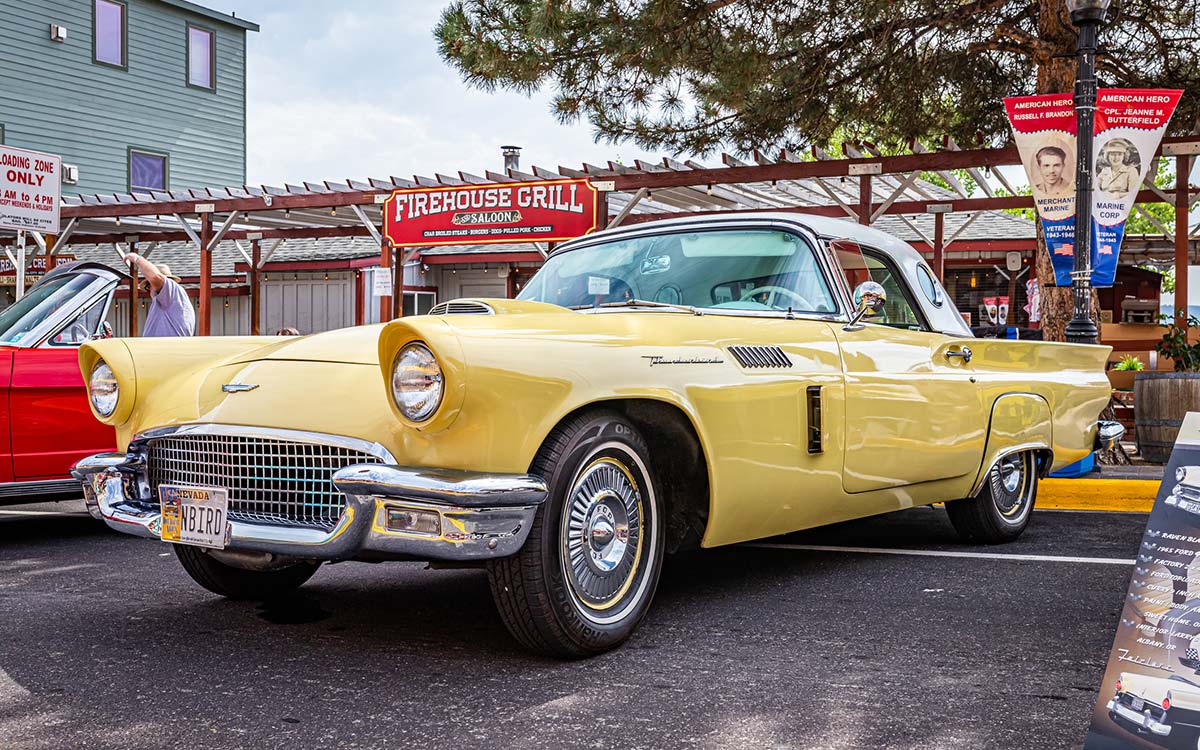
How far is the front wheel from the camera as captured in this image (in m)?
3.53

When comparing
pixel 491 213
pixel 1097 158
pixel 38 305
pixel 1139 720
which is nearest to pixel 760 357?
pixel 1139 720

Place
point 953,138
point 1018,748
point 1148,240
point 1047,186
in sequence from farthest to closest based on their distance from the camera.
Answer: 1. point 1148,240
2. point 953,138
3. point 1047,186
4. point 1018,748

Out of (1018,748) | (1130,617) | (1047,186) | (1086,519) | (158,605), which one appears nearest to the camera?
(1130,617)

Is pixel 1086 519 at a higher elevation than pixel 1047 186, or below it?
below

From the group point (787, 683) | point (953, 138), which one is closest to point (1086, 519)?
point (787, 683)

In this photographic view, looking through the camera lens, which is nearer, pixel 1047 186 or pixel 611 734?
pixel 611 734

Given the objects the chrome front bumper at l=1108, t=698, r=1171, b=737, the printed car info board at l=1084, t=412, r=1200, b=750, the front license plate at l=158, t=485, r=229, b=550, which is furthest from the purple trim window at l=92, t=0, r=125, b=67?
the chrome front bumper at l=1108, t=698, r=1171, b=737

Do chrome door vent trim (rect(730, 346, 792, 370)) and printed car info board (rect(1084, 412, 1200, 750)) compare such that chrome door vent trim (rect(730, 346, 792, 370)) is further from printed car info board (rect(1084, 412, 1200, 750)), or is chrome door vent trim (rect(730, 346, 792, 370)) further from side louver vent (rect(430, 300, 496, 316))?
printed car info board (rect(1084, 412, 1200, 750))

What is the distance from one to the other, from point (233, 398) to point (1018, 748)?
2.55 m

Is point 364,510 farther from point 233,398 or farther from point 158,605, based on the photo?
point 158,605

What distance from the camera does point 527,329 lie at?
12.3ft

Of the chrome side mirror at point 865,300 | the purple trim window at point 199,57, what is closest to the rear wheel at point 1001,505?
the chrome side mirror at point 865,300

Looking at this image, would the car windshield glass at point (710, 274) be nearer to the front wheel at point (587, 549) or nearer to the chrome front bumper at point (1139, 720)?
the front wheel at point (587, 549)

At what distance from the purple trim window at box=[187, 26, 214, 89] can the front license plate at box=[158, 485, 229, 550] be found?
23.2 meters
